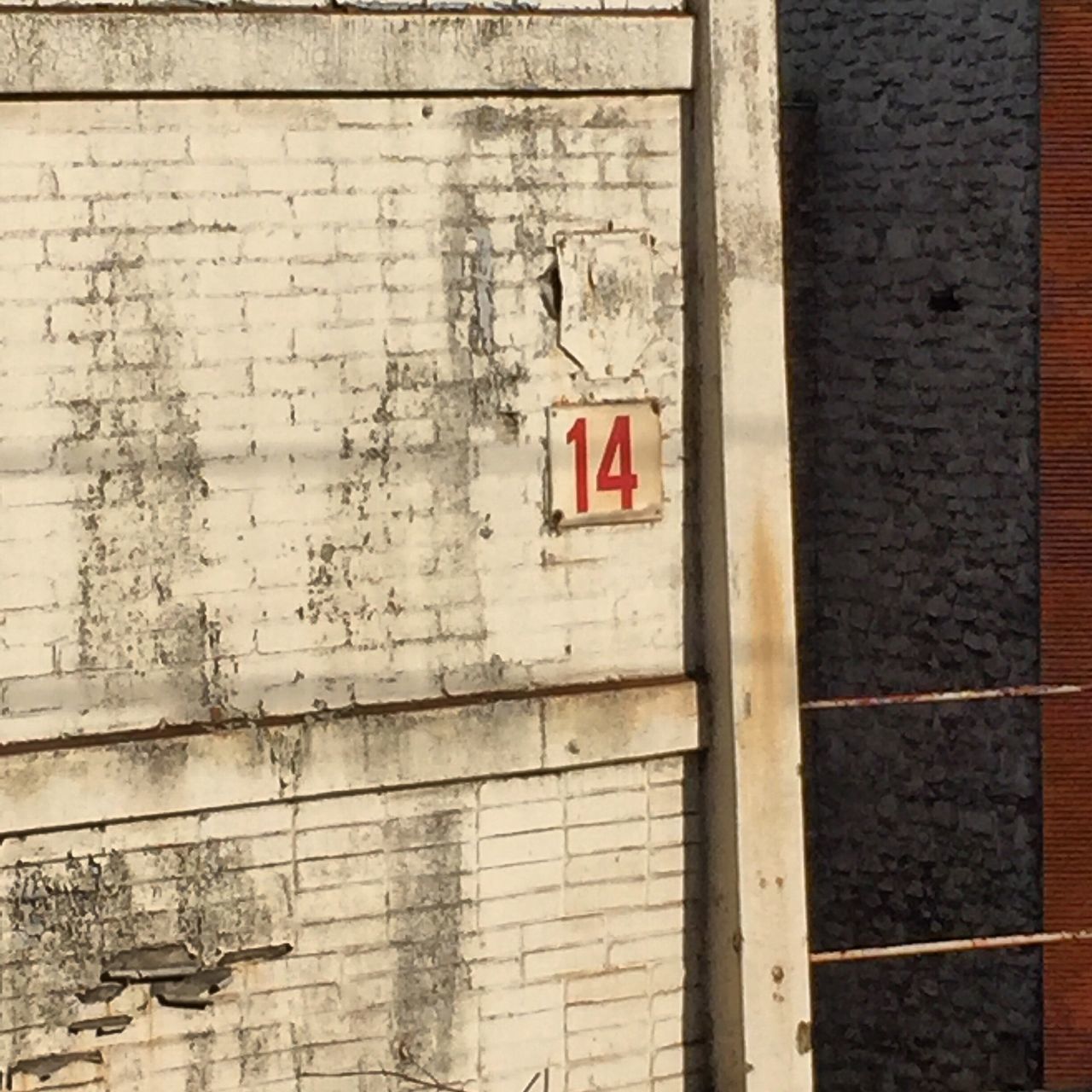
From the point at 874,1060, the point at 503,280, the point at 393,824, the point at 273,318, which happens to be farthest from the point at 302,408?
the point at 874,1060

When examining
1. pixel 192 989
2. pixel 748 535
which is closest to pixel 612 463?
pixel 748 535

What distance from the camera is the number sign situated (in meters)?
6.55

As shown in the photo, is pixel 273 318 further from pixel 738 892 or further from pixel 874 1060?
pixel 874 1060

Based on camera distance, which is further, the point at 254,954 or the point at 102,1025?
the point at 254,954

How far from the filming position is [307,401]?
6.28m

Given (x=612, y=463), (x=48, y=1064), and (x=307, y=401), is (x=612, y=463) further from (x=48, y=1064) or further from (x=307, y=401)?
(x=48, y=1064)

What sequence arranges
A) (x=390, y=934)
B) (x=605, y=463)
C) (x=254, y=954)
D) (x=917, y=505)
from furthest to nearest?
(x=917, y=505), (x=605, y=463), (x=390, y=934), (x=254, y=954)

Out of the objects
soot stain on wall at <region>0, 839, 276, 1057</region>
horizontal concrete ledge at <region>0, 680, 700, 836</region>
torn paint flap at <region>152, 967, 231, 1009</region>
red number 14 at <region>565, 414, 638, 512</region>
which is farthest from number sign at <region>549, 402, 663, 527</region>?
torn paint flap at <region>152, 967, 231, 1009</region>

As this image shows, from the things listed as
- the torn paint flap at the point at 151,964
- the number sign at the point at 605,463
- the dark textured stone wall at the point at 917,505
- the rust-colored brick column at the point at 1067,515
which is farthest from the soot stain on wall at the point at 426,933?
the dark textured stone wall at the point at 917,505

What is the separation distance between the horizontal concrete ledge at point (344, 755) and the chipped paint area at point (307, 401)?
11 centimetres

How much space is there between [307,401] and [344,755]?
3.34 ft

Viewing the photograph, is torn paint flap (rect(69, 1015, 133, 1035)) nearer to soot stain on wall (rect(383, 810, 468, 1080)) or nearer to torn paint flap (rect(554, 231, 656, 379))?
soot stain on wall (rect(383, 810, 468, 1080))

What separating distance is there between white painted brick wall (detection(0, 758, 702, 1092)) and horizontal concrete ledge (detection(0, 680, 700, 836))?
0.09 m

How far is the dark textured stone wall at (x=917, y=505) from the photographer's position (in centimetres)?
1056
